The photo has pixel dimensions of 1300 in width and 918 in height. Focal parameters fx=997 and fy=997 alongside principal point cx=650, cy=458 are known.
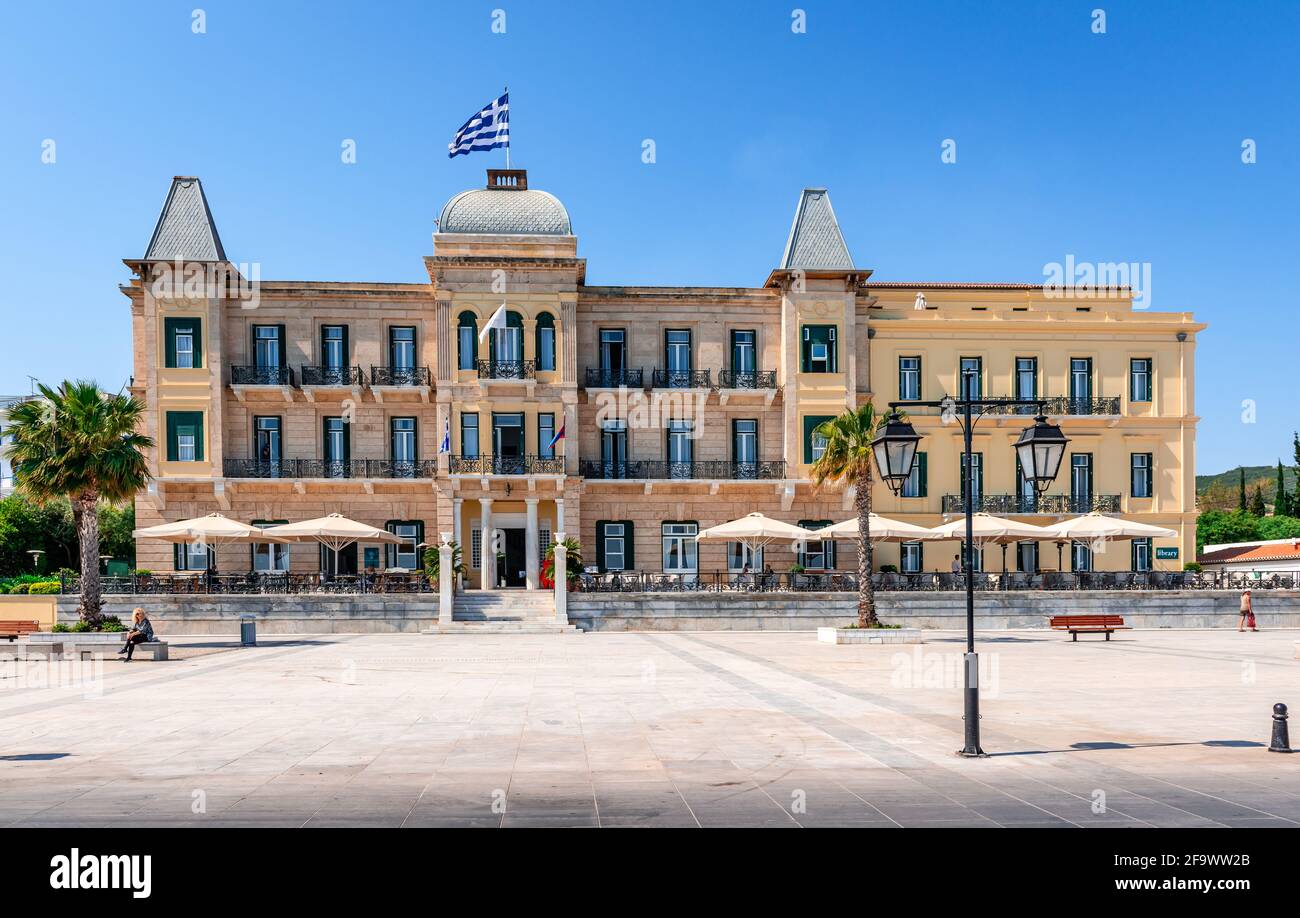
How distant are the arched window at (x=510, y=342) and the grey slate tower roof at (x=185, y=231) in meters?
11.0

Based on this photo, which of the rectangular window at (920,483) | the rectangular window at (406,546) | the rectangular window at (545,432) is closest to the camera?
the rectangular window at (545,432)

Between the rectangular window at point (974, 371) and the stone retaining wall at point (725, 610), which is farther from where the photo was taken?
the rectangular window at point (974, 371)

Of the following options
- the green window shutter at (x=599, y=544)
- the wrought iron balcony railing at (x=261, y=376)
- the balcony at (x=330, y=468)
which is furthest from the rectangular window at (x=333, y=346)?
the green window shutter at (x=599, y=544)

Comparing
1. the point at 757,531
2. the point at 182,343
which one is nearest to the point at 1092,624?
the point at 757,531

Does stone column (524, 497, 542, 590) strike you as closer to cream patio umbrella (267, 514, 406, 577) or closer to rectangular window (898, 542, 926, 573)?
cream patio umbrella (267, 514, 406, 577)

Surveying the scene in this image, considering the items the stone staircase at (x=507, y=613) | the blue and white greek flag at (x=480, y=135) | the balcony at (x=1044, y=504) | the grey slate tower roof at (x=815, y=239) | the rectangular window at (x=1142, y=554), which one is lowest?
the stone staircase at (x=507, y=613)

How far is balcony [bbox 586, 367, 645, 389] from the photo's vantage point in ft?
128

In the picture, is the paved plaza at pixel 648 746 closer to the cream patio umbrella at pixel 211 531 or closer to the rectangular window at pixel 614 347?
the cream patio umbrella at pixel 211 531

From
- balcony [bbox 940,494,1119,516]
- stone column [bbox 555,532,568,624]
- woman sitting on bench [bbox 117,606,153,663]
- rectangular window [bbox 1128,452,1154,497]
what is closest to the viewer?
woman sitting on bench [bbox 117,606,153,663]

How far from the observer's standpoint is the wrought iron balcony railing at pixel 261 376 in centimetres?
3744

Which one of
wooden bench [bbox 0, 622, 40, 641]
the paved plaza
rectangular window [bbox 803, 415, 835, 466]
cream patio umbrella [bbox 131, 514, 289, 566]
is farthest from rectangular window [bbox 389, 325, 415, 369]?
the paved plaza

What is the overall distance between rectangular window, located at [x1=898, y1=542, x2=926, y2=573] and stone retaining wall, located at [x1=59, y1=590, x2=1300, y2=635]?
6504mm

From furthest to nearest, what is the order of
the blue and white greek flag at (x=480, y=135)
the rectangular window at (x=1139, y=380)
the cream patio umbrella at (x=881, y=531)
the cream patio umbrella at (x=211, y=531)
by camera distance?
1. the rectangular window at (x=1139, y=380)
2. the blue and white greek flag at (x=480, y=135)
3. the cream patio umbrella at (x=881, y=531)
4. the cream patio umbrella at (x=211, y=531)
